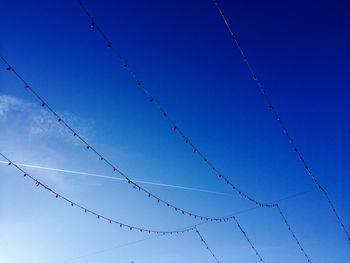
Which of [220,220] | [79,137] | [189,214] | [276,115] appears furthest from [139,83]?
[220,220]

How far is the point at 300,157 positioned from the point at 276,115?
192cm

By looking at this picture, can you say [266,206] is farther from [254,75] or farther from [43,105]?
[43,105]

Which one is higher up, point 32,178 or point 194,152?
point 194,152

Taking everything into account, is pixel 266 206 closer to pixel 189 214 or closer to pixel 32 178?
pixel 189 214

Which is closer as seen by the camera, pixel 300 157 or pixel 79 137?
pixel 79 137

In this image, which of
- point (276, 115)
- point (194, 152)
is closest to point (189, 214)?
point (194, 152)

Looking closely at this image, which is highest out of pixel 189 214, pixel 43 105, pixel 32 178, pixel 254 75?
pixel 254 75

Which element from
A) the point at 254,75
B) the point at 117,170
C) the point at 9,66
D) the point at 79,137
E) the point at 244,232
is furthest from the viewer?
the point at 244,232

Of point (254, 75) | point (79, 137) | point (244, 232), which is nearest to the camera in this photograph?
point (254, 75)

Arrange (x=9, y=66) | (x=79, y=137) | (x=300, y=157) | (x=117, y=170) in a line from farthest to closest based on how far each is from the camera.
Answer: (x=300, y=157)
(x=117, y=170)
(x=79, y=137)
(x=9, y=66)

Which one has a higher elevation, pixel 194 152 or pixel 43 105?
pixel 194 152

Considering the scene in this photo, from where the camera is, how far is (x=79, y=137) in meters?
7.78

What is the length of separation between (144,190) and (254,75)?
173 inches

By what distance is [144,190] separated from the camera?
9.73 metres
